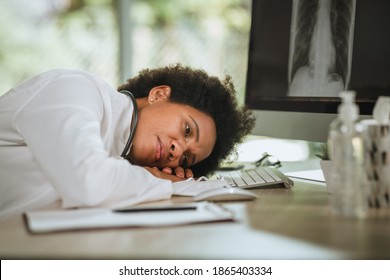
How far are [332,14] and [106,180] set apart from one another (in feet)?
2.38

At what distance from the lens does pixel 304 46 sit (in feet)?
4.41

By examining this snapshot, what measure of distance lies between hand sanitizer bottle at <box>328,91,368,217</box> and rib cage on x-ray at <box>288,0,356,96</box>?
1.37 ft

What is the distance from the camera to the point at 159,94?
1371 millimetres

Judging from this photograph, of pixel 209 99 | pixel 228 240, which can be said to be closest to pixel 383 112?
pixel 228 240

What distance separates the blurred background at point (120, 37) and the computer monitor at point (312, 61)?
3.07 ft

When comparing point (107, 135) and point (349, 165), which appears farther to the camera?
point (107, 135)

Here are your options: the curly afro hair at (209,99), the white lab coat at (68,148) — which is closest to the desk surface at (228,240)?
the white lab coat at (68,148)

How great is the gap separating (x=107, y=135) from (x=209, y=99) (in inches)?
14.3

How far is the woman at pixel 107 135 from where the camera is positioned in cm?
85

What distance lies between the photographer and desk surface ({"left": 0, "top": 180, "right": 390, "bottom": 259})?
589mm

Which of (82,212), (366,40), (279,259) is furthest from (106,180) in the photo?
(366,40)

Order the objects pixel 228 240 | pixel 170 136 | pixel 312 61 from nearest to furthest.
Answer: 1. pixel 228 240
2. pixel 170 136
3. pixel 312 61

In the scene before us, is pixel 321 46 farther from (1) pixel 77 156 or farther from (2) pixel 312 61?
(1) pixel 77 156
